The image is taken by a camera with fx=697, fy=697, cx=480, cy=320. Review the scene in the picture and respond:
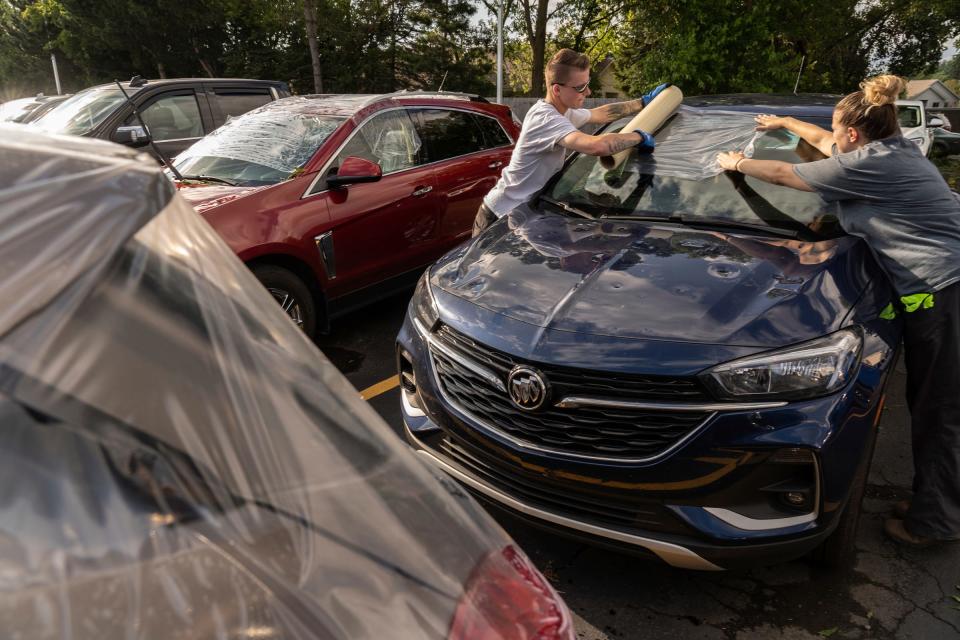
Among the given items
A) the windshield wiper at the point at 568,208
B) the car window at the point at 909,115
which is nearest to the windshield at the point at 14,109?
the windshield wiper at the point at 568,208

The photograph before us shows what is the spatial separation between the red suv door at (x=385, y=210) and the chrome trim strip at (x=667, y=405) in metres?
2.62

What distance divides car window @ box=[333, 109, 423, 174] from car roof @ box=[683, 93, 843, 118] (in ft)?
6.44

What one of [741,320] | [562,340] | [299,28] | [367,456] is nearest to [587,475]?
[562,340]

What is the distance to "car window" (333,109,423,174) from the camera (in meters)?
4.64

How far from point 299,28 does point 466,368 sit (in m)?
28.2

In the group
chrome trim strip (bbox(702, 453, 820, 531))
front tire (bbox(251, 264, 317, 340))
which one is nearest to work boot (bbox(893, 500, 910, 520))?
chrome trim strip (bbox(702, 453, 820, 531))

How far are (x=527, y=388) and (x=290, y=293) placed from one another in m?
2.40

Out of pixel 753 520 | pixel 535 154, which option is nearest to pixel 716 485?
pixel 753 520

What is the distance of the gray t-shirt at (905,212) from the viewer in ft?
8.39

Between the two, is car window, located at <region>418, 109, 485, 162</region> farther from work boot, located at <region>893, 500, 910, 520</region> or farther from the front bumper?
work boot, located at <region>893, 500, 910, 520</region>

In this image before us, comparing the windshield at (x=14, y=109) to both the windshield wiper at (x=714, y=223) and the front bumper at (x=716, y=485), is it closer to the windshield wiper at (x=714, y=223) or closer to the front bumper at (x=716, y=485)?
the windshield wiper at (x=714, y=223)

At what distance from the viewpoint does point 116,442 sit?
0.96 m

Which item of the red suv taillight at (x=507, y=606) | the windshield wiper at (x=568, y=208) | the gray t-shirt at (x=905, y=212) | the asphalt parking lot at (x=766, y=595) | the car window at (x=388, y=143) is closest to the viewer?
the red suv taillight at (x=507, y=606)

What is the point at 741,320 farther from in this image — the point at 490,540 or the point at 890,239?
the point at 490,540
